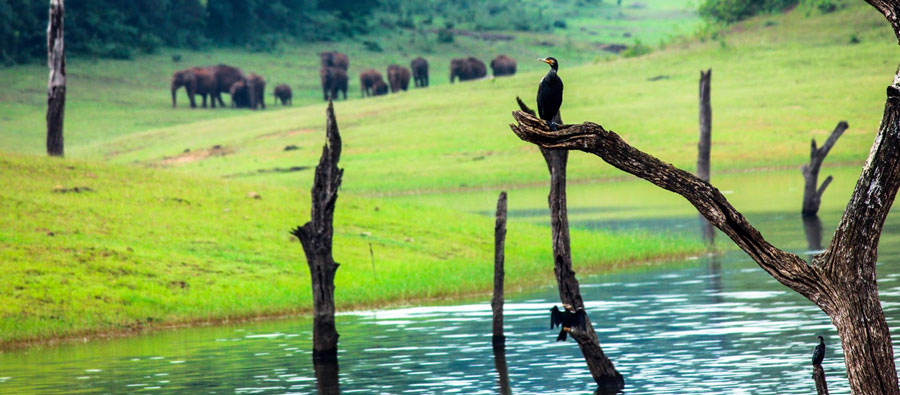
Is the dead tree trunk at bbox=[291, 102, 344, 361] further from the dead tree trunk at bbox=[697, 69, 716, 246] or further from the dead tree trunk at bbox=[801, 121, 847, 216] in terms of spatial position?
the dead tree trunk at bbox=[697, 69, 716, 246]

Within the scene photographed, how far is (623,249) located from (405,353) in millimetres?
13348

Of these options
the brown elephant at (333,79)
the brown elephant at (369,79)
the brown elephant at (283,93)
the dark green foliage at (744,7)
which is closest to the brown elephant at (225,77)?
the brown elephant at (283,93)

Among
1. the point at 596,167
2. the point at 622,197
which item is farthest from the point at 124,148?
the point at 622,197

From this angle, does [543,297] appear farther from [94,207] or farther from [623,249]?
[94,207]

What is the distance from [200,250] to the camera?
31.5m

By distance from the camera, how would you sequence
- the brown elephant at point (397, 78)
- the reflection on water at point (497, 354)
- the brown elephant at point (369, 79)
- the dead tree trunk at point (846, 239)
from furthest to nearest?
1. the brown elephant at point (397, 78)
2. the brown elephant at point (369, 79)
3. the reflection on water at point (497, 354)
4. the dead tree trunk at point (846, 239)

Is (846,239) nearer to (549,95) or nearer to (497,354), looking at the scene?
(549,95)

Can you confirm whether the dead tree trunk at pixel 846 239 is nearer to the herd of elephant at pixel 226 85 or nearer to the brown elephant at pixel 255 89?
the herd of elephant at pixel 226 85

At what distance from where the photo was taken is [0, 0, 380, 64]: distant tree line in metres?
91.4

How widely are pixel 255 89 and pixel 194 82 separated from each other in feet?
12.6

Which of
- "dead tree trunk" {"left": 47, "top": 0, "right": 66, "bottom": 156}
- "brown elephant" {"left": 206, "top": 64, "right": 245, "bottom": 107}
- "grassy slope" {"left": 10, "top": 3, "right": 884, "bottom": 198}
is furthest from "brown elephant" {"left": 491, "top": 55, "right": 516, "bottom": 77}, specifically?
"dead tree trunk" {"left": 47, "top": 0, "right": 66, "bottom": 156}

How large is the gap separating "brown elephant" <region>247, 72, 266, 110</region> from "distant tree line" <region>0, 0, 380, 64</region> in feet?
38.1

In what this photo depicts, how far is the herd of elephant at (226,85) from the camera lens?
8775cm

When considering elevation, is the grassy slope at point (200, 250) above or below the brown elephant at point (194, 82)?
below
